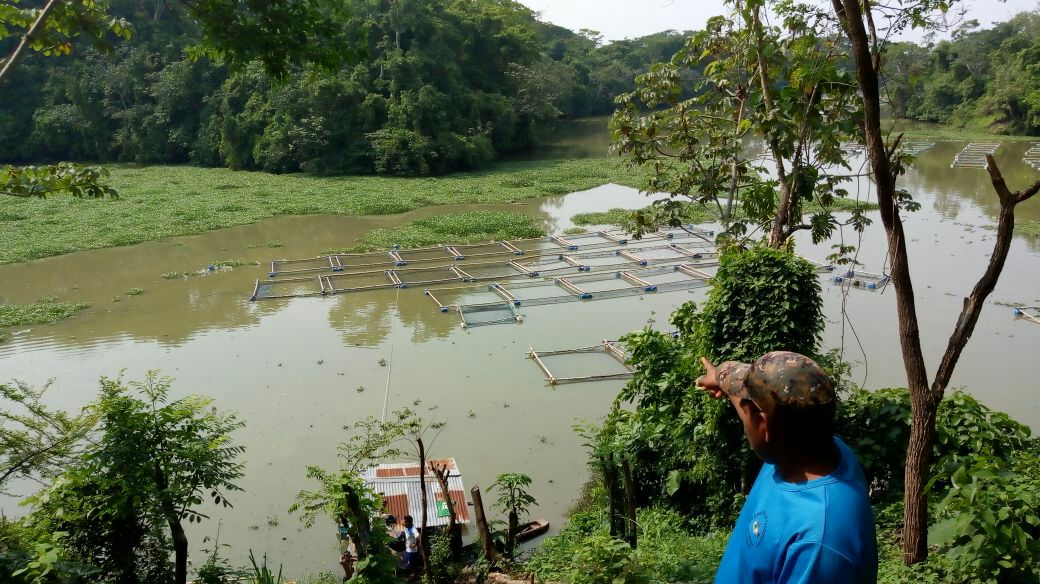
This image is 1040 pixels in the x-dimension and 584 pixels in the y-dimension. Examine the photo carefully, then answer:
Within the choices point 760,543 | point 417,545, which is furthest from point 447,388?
point 760,543

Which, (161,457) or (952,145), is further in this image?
(952,145)

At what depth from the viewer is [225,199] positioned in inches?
878

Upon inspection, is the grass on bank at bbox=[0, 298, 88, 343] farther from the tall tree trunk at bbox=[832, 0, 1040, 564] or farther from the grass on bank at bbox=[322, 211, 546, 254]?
the tall tree trunk at bbox=[832, 0, 1040, 564]

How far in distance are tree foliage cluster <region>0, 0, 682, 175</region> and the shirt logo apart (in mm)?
25840

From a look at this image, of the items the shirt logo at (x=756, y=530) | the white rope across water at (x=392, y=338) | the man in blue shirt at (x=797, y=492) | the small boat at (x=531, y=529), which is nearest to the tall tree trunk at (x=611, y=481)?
the small boat at (x=531, y=529)

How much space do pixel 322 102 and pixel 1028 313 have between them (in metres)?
25.1

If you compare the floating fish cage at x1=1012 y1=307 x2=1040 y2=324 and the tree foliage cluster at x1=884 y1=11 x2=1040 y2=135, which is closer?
the floating fish cage at x1=1012 y1=307 x2=1040 y2=324

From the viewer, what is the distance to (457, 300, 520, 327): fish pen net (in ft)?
38.0

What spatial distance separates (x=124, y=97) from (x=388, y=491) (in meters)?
34.0

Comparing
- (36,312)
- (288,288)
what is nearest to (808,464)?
(288,288)

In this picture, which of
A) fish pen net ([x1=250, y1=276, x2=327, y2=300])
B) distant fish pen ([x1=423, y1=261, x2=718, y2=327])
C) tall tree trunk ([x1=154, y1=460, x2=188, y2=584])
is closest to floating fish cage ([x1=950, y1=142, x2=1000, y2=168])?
distant fish pen ([x1=423, y1=261, x2=718, y2=327])

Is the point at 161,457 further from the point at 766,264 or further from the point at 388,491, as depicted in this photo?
the point at 766,264

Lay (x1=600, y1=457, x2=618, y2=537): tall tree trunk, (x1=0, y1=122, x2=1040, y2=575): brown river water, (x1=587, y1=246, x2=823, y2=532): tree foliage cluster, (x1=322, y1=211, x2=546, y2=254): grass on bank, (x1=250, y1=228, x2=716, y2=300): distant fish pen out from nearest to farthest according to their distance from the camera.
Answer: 1. (x1=587, y1=246, x2=823, y2=532): tree foliage cluster
2. (x1=600, y1=457, x2=618, y2=537): tall tree trunk
3. (x1=0, y1=122, x2=1040, y2=575): brown river water
4. (x1=250, y1=228, x2=716, y2=300): distant fish pen
5. (x1=322, y1=211, x2=546, y2=254): grass on bank

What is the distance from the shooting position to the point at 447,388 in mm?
9125
